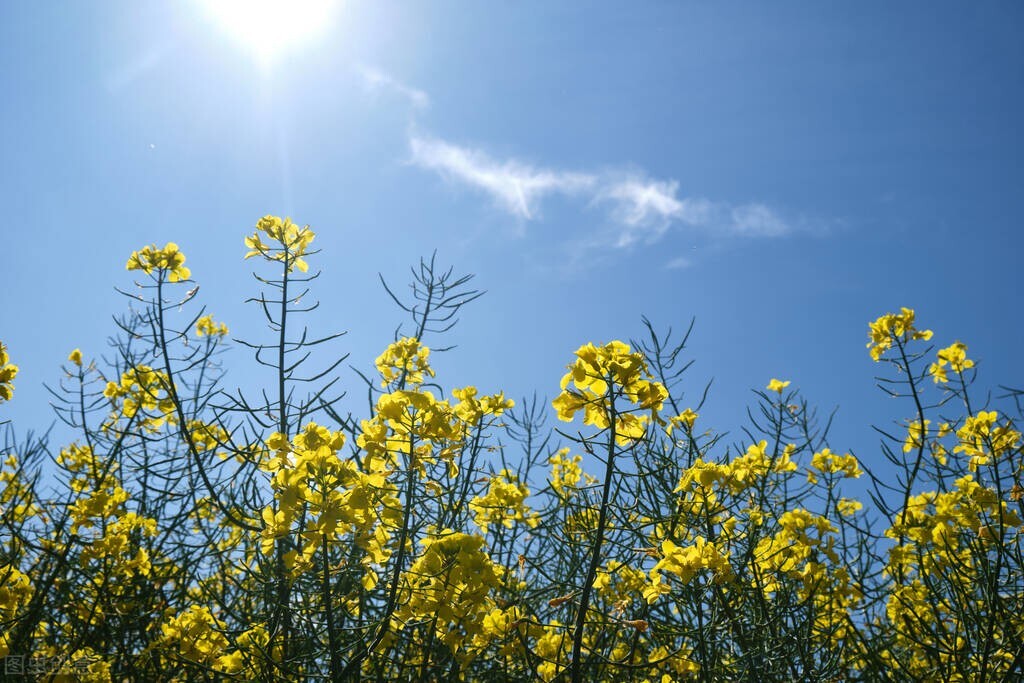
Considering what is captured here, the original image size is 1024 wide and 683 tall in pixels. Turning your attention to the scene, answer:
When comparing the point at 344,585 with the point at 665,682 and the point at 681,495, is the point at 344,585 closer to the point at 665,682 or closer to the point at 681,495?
the point at 665,682

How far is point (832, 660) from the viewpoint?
101 inches

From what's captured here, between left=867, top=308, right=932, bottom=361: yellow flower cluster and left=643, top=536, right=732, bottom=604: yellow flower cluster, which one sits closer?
left=643, top=536, right=732, bottom=604: yellow flower cluster

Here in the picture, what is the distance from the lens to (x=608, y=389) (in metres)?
1.96

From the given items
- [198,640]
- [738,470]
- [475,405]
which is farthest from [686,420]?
[198,640]

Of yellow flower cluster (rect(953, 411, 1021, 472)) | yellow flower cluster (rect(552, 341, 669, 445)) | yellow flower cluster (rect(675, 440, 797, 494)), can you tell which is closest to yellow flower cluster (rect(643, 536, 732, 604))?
yellow flower cluster (rect(675, 440, 797, 494))

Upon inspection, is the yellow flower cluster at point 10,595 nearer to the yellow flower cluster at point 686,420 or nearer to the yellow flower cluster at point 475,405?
the yellow flower cluster at point 475,405

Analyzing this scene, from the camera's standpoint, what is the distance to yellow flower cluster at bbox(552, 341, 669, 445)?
189 cm

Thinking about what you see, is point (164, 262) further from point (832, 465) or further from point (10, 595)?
point (832, 465)

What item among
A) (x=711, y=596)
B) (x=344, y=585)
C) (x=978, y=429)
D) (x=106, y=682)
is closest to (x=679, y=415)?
(x=711, y=596)

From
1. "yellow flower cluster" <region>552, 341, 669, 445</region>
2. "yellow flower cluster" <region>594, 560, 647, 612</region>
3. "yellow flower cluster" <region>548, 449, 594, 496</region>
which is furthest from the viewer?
"yellow flower cluster" <region>548, 449, 594, 496</region>

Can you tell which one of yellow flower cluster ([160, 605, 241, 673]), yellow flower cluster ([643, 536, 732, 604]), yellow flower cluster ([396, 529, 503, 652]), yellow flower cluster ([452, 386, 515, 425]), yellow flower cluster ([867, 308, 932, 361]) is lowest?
yellow flower cluster ([160, 605, 241, 673])

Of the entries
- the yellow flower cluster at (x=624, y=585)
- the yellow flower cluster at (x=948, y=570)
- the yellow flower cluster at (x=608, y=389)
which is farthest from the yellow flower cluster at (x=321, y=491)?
the yellow flower cluster at (x=948, y=570)

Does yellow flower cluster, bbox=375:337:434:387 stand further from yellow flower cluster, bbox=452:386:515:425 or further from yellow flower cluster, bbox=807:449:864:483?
yellow flower cluster, bbox=807:449:864:483

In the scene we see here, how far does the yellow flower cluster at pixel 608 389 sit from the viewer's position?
6.21ft
